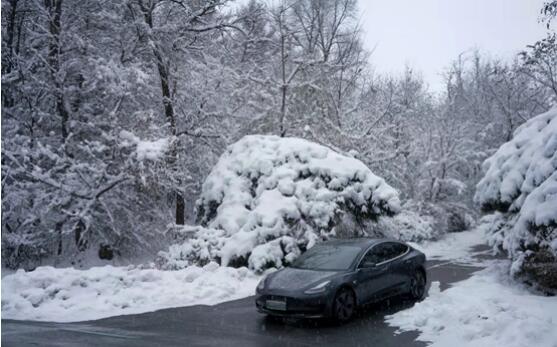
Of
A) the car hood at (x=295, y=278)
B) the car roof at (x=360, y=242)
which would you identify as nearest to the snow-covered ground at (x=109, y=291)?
the car hood at (x=295, y=278)

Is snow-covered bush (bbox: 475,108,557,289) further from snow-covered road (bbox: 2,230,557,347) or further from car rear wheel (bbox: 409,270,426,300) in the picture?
car rear wheel (bbox: 409,270,426,300)

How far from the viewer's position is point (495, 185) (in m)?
15.4

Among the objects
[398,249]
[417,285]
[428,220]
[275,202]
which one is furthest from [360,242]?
[428,220]

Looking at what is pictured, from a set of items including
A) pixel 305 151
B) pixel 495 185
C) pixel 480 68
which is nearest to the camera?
pixel 495 185

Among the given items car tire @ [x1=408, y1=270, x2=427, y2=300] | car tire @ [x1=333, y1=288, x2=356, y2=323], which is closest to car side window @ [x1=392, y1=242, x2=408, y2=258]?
car tire @ [x1=408, y1=270, x2=427, y2=300]

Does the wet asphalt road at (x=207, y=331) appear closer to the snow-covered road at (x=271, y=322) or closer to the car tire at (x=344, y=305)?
the snow-covered road at (x=271, y=322)

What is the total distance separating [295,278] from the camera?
32.6ft

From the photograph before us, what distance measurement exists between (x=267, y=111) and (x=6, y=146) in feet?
35.1

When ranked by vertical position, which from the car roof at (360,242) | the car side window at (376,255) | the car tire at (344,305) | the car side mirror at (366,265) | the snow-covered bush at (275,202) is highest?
the snow-covered bush at (275,202)

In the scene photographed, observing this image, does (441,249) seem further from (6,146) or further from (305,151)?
(6,146)

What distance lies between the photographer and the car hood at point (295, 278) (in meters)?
9.58

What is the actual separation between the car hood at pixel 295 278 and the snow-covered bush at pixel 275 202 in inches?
179

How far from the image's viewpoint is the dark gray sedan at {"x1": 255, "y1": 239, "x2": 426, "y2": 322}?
30.6ft

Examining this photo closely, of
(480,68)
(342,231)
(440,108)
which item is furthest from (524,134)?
(480,68)
